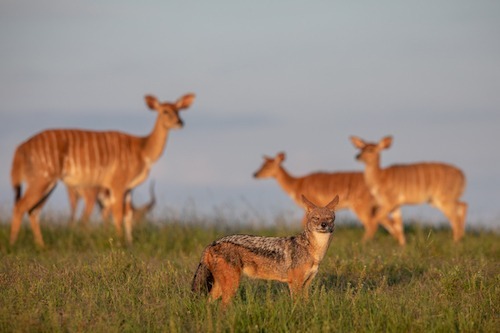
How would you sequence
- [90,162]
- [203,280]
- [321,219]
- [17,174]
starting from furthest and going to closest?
[90,162]
[17,174]
[321,219]
[203,280]

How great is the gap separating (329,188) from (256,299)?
11.5 meters

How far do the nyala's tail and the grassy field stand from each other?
3.5 inches

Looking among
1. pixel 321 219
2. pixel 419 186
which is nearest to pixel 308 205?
pixel 321 219

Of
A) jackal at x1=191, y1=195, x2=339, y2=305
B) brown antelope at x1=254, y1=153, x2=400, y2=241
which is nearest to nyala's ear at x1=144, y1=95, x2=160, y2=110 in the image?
brown antelope at x1=254, y1=153, x2=400, y2=241

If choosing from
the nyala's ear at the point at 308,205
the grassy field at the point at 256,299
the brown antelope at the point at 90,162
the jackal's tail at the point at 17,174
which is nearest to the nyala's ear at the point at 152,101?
the brown antelope at the point at 90,162

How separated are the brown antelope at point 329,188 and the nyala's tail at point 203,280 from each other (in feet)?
30.8

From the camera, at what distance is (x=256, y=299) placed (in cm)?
768

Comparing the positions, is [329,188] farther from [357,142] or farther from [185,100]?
[185,100]

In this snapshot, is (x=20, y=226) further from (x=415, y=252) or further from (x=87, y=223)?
(x=415, y=252)

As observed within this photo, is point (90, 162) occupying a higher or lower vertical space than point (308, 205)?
higher

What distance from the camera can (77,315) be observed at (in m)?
7.19

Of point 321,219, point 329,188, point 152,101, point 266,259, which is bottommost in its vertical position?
point 266,259

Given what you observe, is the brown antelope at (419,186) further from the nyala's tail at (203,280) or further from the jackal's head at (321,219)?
the nyala's tail at (203,280)

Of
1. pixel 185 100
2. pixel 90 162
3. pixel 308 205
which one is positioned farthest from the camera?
pixel 185 100
